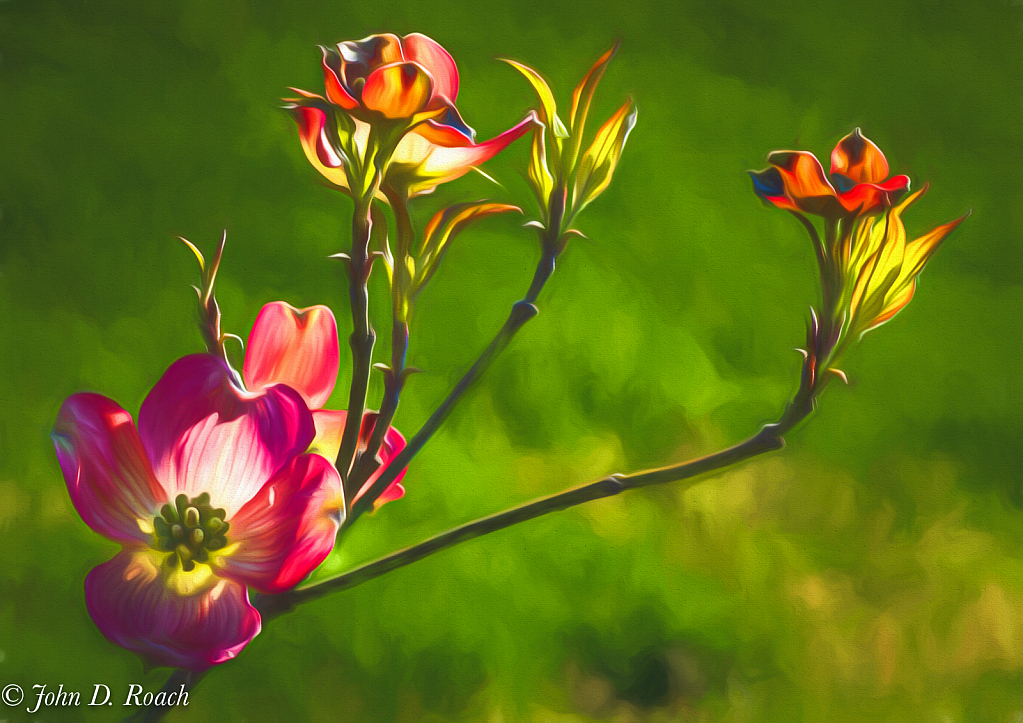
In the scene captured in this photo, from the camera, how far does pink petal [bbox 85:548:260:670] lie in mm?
406

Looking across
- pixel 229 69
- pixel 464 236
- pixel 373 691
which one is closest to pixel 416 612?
pixel 373 691

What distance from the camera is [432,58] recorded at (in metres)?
0.45

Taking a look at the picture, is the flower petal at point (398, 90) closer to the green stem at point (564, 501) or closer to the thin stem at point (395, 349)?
the thin stem at point (395, 349)

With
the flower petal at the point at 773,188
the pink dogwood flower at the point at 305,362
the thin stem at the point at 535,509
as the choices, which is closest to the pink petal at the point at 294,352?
the pink dogwood flower at the point at 305,362

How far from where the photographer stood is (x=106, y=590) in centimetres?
41

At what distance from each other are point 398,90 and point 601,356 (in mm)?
289

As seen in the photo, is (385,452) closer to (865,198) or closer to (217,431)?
(217,431)

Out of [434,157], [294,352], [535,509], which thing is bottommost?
[535,509]

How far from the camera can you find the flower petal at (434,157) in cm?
42

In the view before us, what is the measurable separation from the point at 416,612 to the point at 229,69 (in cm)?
47

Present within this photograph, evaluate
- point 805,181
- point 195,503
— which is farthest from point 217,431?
point 805,181

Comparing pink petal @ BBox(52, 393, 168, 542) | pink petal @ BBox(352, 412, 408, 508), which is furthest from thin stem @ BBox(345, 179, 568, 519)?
pink petal @ BBox(52, 393, 168, 542)

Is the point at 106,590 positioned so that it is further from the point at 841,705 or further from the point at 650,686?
the point at 841,705

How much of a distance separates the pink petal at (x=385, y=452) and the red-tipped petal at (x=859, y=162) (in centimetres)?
34
